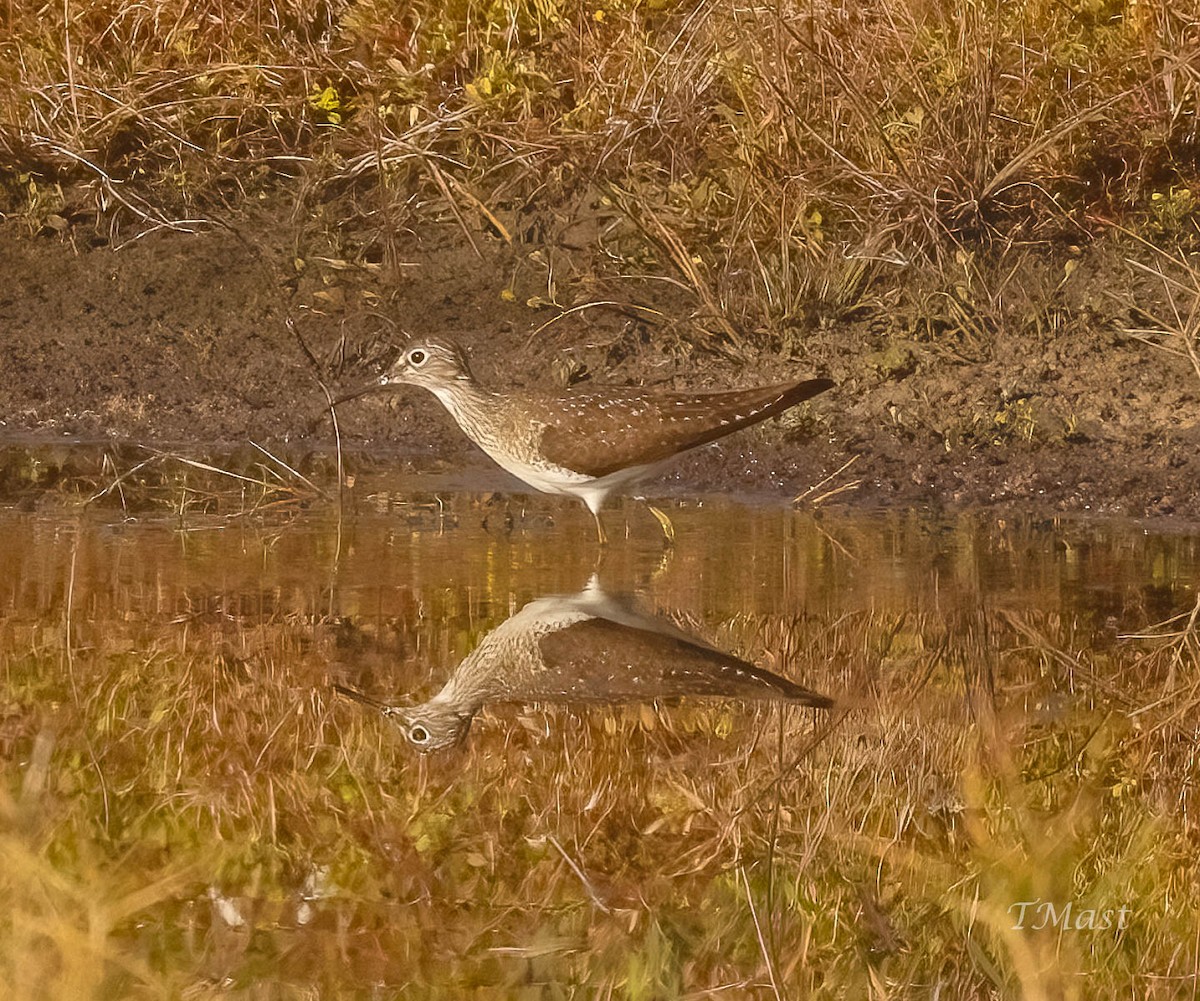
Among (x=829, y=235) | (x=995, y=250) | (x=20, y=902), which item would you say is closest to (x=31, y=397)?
(x=829, y=235)

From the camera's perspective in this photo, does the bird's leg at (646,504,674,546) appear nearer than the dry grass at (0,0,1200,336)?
Yes

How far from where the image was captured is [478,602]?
6.30m

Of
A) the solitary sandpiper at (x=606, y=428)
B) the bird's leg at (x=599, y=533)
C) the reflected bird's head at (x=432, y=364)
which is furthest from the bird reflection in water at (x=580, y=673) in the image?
the reflected bird's head at (x=432, y=364)

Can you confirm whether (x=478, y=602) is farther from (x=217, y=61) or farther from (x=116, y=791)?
(x=217, y=61)

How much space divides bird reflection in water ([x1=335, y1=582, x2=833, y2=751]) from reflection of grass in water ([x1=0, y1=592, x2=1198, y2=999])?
0.29 ft

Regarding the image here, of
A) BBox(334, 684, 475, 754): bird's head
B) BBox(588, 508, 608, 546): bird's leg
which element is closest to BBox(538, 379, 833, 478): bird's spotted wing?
BBox(588, 508, 608, 546): bird's leg

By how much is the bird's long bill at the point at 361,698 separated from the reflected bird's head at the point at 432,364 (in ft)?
8.64

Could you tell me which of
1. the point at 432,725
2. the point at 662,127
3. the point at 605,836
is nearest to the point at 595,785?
the point at 605,836

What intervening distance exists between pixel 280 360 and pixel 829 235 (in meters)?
2.57

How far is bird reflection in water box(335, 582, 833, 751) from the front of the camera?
5.28 metres

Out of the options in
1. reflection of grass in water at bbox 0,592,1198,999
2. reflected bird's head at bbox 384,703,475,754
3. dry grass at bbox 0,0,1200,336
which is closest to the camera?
reflection of grass in water at bbox 0,592,1198,999

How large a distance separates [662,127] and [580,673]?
4.52 meters

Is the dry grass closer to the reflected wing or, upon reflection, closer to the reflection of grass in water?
the reflected wing

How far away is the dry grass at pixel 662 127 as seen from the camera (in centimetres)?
888
